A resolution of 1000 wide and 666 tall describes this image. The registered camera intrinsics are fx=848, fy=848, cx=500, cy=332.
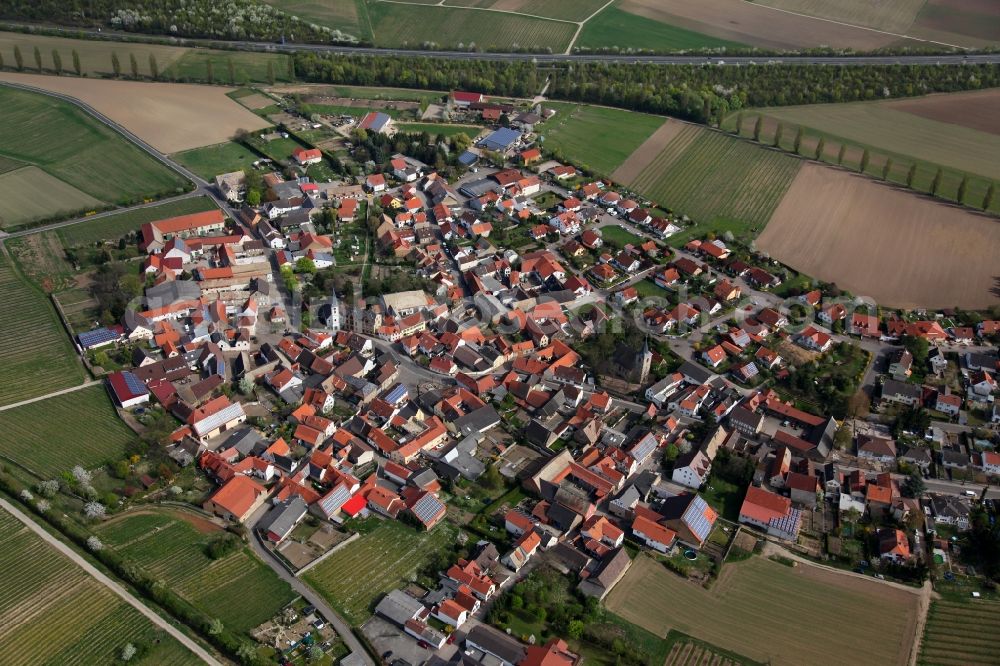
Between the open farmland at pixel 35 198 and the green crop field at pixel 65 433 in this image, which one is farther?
the open farmland at pixel 35 198

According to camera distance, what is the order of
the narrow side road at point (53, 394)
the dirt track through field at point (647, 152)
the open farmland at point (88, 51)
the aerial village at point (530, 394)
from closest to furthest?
the aerial village at point (530, 394) → the narrow side road at point (53, 394) → the dirt track through field at point (647, 152) → the open farmland at point (88, 51)

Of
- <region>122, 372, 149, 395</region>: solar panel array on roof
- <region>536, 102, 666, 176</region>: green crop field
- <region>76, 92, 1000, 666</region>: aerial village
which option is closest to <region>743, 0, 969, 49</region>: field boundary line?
<region>536, 102, 666, 176</region>: green crop field

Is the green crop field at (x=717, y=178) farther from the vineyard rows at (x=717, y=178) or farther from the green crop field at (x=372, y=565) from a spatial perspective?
the green crop field at (x=372, y=565)

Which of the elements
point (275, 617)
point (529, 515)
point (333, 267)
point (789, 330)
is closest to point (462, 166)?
point (333, 267)

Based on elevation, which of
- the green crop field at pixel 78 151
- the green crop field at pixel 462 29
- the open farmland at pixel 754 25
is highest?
the open farmland at pixel 754 25

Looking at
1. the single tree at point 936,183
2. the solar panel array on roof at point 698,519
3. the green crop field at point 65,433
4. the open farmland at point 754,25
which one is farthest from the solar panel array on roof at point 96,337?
the open farmland at point 754,25

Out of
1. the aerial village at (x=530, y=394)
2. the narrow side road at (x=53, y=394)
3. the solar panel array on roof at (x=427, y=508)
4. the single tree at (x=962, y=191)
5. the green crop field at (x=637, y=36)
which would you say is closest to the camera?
the aerial village at (x=530, y=394)
